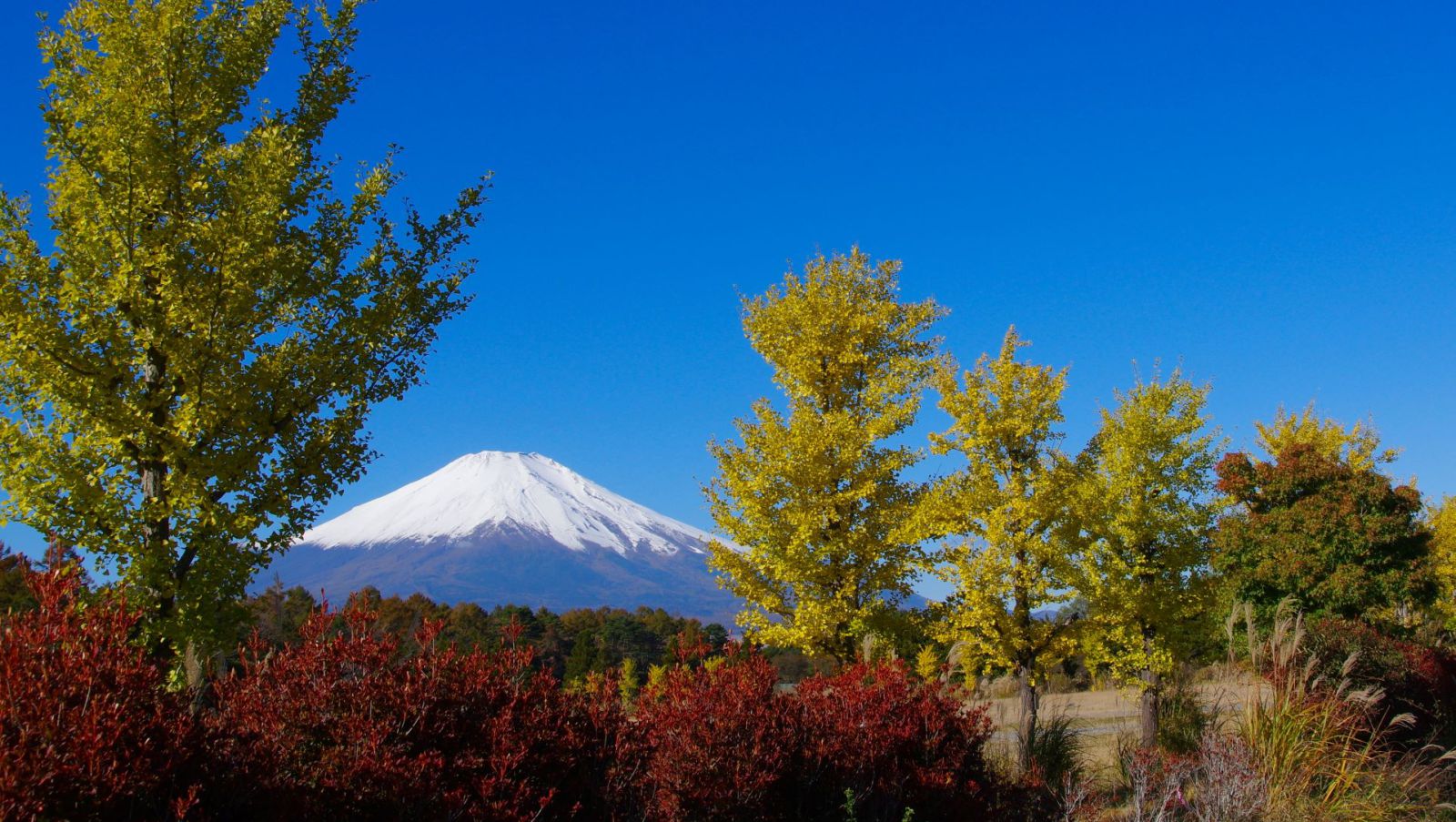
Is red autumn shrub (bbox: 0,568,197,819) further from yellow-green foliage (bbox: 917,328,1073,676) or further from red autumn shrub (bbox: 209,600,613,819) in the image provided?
yellow-green foliage (bbox: 917,328,1073,676)

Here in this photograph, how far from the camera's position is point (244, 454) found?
7043mm

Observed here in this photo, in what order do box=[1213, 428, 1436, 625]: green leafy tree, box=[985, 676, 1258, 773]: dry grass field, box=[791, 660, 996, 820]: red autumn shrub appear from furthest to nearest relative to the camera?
box=[1213, 428, 1436, 625]: green leafy tree
box=[985, 676, 1258, 773]: dry grass field
box=[791, 660, 996, 820]: red autumn shrub

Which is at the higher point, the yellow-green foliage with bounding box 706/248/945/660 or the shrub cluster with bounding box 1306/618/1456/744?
the yellow-green foliage with bounding box 706/248/945/660

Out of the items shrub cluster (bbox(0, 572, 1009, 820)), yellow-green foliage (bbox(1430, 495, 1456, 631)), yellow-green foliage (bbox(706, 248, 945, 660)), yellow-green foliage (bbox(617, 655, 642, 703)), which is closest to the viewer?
shrub cluster (bbox(0, 572, 1009, 820))

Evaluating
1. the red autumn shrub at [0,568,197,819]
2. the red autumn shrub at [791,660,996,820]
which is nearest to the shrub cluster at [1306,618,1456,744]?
the red autumn shrub at [791,660,996,820]

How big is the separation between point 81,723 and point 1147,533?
16.5 m

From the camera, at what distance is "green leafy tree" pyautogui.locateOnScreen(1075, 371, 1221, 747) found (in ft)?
49.8

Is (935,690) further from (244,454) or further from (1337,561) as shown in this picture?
(1337,561)

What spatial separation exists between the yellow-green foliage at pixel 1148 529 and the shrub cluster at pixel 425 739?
1059cm

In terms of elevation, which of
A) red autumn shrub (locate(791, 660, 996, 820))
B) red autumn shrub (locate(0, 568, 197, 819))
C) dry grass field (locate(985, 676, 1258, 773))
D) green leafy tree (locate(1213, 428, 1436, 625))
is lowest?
dry grass field (locate(985, 676, 1258, 773))

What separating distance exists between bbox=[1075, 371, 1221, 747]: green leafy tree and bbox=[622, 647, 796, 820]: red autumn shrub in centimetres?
1140

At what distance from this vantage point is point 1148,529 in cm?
1616

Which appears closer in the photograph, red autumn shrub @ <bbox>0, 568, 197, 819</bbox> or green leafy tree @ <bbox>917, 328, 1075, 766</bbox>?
red autumn shrub @ <bbox>0, 568, 197, 819</bbox>

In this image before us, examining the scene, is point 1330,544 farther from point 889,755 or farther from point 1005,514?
point 889,755
